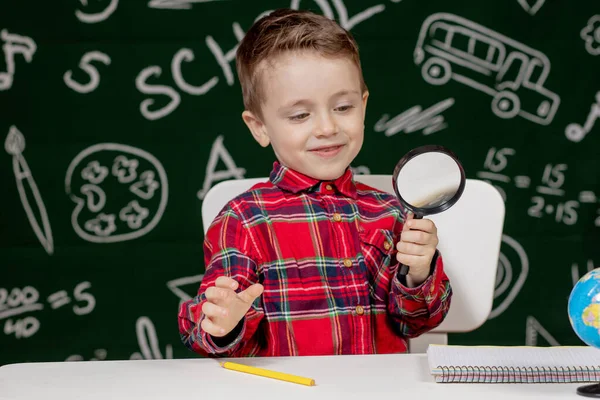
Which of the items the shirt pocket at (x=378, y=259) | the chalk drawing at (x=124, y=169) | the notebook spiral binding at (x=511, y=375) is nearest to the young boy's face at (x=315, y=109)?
the shirt pocket at (x=378, y=259)

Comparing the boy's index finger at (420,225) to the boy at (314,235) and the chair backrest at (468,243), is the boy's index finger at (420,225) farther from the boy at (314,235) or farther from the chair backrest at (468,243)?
the chair backrest at (468,243)

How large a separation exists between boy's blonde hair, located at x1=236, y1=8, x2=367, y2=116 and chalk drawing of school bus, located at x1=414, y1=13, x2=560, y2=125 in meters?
0.81

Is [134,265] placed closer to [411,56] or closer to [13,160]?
[13,160]

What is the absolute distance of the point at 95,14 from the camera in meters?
2.15

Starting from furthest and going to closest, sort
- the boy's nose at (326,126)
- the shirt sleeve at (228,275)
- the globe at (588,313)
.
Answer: the boy's nose at (326,126) → the shirt sleeve at (228,275) → the globe at (588,313)

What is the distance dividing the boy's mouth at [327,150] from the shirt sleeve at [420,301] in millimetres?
231

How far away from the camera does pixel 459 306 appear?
150 cm

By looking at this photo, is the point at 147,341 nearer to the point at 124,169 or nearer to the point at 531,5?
the point at 124,169

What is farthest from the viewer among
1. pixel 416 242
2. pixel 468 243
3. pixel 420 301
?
pixel 468 243

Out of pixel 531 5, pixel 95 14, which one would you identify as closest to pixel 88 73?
pixel 95 14

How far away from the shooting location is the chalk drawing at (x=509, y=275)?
7.23 feet

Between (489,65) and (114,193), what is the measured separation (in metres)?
1.16

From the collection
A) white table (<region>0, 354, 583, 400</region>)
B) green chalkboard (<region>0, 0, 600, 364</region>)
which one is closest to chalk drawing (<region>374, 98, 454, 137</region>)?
green chalkboard (<region>0, 0, 600, 364</region>)

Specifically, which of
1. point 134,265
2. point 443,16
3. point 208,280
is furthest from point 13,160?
point 443,16
